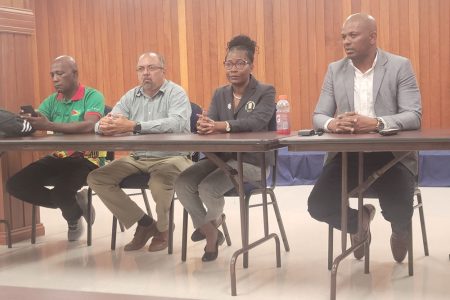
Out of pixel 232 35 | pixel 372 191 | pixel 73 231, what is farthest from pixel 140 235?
pixel 232 35

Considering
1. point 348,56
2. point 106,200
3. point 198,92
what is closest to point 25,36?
point 106,200

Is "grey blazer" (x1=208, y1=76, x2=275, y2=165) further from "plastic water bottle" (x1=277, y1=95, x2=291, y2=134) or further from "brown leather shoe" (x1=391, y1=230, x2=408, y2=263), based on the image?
"brown leather shoe" (x1=391, y1=230, x2=408, y2=263)

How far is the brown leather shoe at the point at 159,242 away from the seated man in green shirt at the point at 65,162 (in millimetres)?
565

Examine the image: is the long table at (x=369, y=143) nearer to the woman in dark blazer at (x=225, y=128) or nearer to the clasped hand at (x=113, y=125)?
the woman in dark blazer at (x=225, y=128)

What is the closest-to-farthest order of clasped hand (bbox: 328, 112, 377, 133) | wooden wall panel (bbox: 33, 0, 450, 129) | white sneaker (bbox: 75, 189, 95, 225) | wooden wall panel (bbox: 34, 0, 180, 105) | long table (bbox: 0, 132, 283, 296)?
long table (bbox: 0, 132, 283, 296)
clasped hand (bbox: 328, 112, 377, 133)
white sneaker (bbox: 75, 189, 95, 225)
wooden wall panel (bbox: 33, 0, 450, 129)
wooden wall panel (bbox: 34, 0, 180, 105)

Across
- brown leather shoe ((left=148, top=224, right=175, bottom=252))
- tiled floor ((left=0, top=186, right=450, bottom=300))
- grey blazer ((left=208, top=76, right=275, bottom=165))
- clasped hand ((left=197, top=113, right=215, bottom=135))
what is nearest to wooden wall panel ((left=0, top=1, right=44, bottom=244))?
tiled floor ((left=0, top=186, right=450, bottom=300))

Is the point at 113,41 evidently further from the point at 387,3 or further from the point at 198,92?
the point at 387,3

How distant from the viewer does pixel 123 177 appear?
386 cm

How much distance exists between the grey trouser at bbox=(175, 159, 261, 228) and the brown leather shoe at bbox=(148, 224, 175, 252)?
41cm

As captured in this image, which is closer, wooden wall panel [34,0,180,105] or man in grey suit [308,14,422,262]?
man in grey suit [308,14,422,262]

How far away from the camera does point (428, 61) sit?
6727 mm

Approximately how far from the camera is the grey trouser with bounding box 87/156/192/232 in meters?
3.78

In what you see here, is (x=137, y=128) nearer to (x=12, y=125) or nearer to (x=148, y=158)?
(x=148, y=158)

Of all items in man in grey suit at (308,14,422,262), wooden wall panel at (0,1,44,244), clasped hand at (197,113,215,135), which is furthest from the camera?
wooden wall panel at (0,1,44,244)
